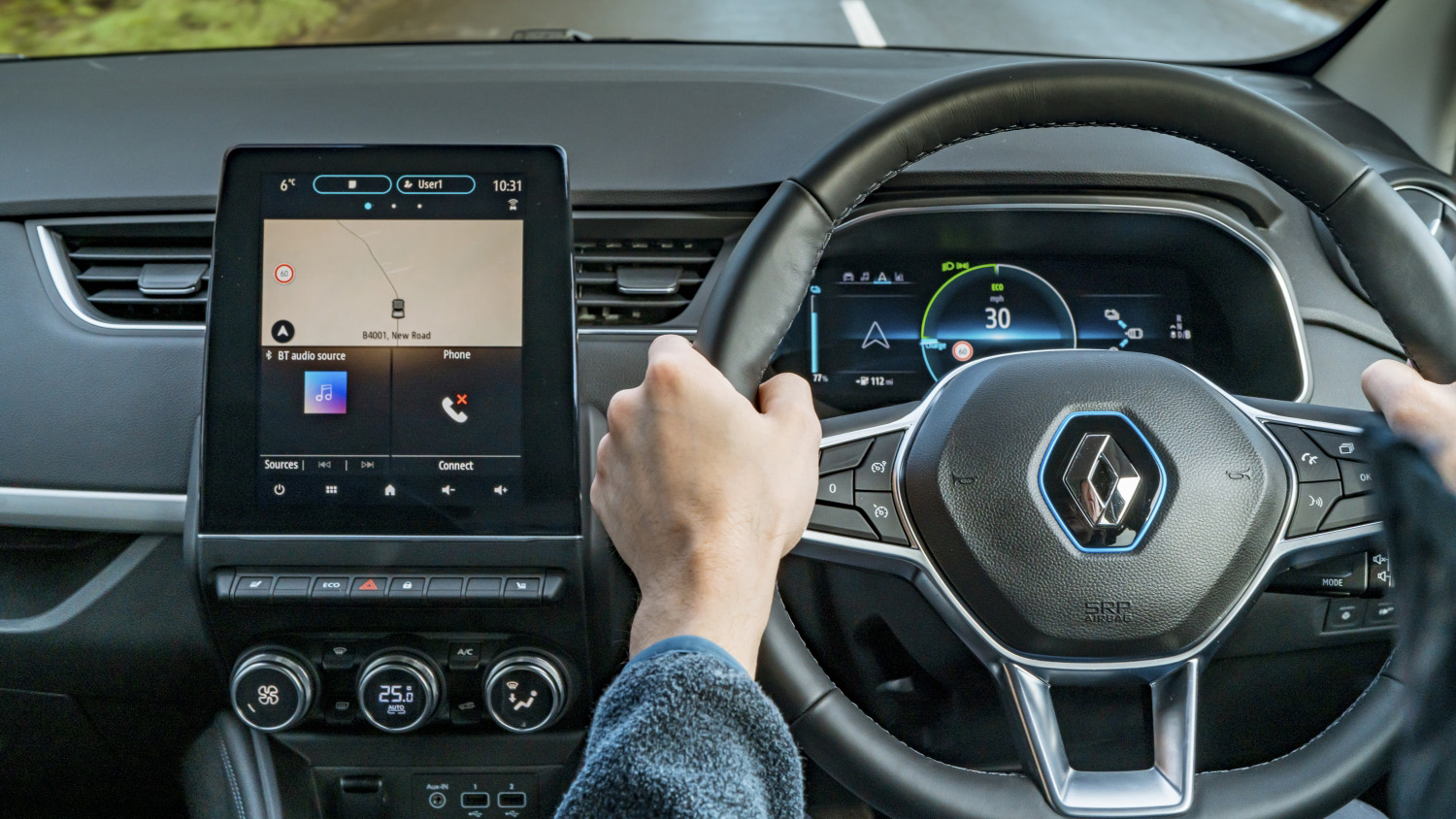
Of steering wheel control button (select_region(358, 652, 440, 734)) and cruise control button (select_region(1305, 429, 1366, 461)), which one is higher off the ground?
cruise control button (select_region(1305, 429, 1366, 461))

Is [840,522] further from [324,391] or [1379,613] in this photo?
[1379,613]

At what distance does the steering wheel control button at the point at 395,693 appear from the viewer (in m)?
1.34

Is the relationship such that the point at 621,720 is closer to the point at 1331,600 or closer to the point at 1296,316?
the point at 1331,600

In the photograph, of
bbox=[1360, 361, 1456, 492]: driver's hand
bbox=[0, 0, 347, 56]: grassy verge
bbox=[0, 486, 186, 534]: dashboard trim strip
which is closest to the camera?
bbox=[1360, 361, 1456, 492]: driver's hand

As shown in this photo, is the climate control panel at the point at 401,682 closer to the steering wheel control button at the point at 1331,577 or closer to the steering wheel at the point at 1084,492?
the steering wheel at the point at 1084,492

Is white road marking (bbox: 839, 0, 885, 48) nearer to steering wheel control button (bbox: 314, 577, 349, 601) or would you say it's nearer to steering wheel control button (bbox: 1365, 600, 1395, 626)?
steering wheel control button (bbox: 1365, 600, 1395, 626)

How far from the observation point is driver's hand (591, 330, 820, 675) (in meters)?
0.92

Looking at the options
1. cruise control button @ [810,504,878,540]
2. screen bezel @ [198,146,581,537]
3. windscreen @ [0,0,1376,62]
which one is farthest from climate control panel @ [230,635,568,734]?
windscreen @ [0,0,1376,62]

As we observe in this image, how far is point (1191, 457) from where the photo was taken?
1236 millimetres

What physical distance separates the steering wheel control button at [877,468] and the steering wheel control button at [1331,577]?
48 centimetres

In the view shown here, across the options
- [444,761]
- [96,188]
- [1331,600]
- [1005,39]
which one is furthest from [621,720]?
[1005,39]

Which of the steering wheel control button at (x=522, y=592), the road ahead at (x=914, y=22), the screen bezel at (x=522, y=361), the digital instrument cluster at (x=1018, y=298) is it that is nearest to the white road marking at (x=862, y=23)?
the road ahead at (x=914, y=22)

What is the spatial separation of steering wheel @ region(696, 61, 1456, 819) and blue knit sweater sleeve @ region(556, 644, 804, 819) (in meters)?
0.30

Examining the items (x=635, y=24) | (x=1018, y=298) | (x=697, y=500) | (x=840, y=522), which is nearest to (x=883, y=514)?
(x=840, y=522)
